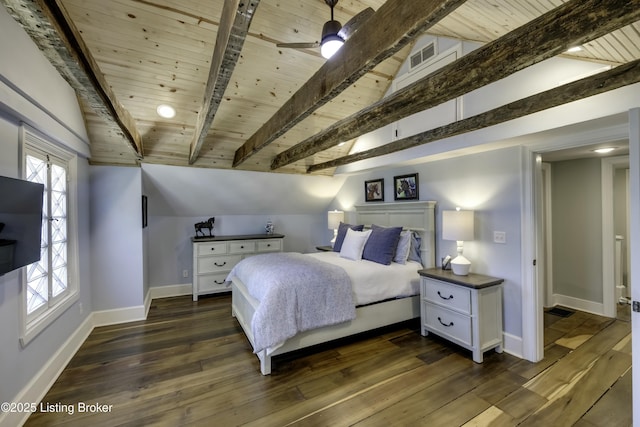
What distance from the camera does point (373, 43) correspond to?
4.28 ft

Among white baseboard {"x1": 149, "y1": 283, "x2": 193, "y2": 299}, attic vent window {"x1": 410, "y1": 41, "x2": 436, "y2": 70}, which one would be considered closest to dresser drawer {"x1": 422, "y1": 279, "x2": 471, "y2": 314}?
attic vent window {"x1": 410, "y1": 41, "x2": 436, "y2": 70}

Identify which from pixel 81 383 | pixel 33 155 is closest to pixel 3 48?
pixel 33 155

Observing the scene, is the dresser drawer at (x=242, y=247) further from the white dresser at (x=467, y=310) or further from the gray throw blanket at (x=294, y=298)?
the white dresser at (x=467, y=310)

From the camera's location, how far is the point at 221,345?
2.93m

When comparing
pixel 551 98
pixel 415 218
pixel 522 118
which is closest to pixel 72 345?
pixel 415 218

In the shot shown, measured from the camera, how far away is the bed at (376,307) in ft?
8.54

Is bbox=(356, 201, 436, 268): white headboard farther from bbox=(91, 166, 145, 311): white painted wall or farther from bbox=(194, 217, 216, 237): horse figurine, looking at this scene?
bbox=(91, 166, 145, 311): white painted wall

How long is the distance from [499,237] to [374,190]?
200 centimetres

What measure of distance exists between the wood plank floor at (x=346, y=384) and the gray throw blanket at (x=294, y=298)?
15.0 inches

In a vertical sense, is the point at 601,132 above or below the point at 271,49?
below

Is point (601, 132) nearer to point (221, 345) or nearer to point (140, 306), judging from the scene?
point (221, 345)

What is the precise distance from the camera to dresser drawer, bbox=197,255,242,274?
4.52 metres

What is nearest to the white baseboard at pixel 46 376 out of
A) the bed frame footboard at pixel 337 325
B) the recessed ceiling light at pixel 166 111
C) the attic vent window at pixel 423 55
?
the bed frame footboard at pixel 337 325

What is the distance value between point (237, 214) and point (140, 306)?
2.11 meters
